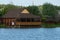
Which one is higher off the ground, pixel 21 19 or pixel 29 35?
pixel 29 35

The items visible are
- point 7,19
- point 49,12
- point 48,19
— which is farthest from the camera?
point 49,12

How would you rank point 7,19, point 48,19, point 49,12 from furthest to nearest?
1. point 49,12
2. point 48,19
3. point 7,19

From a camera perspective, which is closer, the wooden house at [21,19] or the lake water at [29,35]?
the lake water at [29,35]

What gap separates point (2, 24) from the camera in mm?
67688

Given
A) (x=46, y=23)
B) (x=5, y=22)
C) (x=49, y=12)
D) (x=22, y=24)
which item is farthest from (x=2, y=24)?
(x=49, y=12)

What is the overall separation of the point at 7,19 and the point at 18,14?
309 centimetres

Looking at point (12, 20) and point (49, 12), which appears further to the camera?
point (49, 12)

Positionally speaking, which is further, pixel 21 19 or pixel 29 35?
pixel 21 19

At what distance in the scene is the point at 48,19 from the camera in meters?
74.2

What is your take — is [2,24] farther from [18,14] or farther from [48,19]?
[48,19]

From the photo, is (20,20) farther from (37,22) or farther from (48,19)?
(48,19)

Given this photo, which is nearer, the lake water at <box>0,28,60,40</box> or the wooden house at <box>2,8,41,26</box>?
the lake water at <box>0,28,60,40</box>

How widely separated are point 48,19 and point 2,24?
13019 millimetres

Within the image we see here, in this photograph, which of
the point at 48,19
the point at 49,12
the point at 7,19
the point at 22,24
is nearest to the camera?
the point at 22,24
